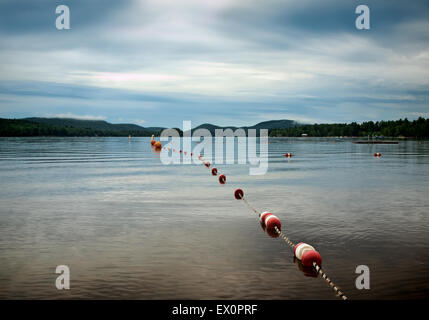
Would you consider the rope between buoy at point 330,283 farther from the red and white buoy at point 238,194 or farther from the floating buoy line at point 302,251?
the red and white buoy at point 238,194

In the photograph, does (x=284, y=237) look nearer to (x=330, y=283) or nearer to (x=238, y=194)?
(x=330, y=283)

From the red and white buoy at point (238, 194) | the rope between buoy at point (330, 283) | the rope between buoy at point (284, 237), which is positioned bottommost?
the rope between buoy at point (330, 283)

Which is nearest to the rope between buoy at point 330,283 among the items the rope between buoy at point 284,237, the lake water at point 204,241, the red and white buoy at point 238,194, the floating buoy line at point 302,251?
the floating buoy line at point 302,251

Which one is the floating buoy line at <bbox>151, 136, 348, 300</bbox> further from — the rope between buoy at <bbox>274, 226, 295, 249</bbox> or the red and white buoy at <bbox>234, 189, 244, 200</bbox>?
the red and white buoy at <bbox>234, 189, 244, 200</bbox>

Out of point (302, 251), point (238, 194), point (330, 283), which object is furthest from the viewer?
point (238, 194)

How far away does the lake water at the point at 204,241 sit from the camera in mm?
9133

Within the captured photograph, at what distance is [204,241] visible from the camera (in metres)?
12.7

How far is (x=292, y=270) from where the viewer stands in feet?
33.4

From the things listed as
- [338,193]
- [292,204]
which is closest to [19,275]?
[292,204]

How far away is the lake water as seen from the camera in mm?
9133

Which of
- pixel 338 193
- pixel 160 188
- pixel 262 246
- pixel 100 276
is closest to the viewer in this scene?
pixel 100 276

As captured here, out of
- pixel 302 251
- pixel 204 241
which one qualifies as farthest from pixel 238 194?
pixel 302 251
